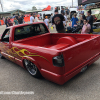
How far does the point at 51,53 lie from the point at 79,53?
74 cm

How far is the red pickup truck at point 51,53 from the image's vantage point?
2.45 m

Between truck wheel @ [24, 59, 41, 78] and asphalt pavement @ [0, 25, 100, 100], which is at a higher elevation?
truck wheel @ [24, 59, 41, 78]

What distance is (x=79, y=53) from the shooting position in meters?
2.73

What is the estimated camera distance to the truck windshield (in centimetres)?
394

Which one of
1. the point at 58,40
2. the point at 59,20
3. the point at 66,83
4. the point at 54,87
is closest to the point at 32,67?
the point at 54,87

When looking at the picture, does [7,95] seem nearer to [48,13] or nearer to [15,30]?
[15,30]

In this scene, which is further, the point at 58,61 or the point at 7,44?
the point at 7,44

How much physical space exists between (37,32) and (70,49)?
230 centimetres

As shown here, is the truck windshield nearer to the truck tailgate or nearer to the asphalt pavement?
the asphalt pavement

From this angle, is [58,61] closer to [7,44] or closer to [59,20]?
[7,44]

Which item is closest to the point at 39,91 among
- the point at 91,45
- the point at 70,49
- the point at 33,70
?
the point at 33,70

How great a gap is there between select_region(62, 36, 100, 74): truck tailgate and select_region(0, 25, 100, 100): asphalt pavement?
1.75 ft

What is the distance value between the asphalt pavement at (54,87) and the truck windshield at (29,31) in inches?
53.0

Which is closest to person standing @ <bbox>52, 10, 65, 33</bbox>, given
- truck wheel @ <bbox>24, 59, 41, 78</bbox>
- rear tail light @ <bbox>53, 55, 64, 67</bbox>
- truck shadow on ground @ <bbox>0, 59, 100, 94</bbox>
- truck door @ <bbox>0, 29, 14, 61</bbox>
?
truck door @ <bbox>0, 29, 14, 61</bbox>
